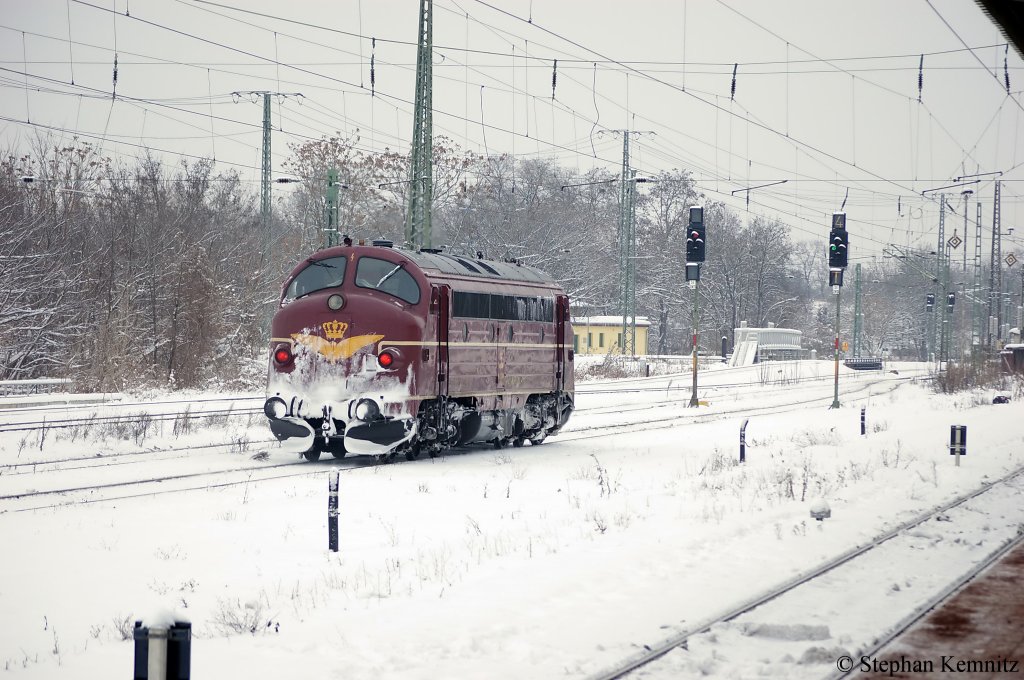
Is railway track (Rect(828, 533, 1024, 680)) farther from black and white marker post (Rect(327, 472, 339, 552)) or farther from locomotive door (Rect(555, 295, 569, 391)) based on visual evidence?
locomotive door (Rect(555, 295, 569, 391))

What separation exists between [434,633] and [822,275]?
148 meters

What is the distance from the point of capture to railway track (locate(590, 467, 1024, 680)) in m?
6.84

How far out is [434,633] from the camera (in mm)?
7605

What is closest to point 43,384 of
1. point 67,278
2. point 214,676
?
point 67,278

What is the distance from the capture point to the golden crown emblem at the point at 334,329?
16.9m

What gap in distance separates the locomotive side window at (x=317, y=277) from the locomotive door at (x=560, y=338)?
223 inches

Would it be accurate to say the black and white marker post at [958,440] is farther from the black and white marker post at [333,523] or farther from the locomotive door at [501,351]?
the black and white marker post at [333,523]

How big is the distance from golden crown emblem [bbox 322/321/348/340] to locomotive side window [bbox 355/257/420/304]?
72cm

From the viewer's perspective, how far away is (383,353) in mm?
16562

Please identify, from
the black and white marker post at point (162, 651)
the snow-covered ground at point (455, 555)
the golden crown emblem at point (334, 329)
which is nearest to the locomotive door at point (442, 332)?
the snow-covered ground at point (455, 555)

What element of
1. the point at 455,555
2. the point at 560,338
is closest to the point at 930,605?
the point at 455,555

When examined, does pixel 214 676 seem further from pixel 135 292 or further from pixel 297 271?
pixel 135 292

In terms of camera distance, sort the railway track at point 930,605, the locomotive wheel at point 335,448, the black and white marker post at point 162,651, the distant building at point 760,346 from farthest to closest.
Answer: the distant building at point 760,346 → the locomotive wheel at point 335,448 → the railway track at point 930,605 → the black and white marker post at point 162,651

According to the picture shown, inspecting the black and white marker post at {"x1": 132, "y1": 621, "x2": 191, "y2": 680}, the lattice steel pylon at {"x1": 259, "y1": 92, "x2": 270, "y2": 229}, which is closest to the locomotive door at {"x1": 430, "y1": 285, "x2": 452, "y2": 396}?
the black and white marker post at {"x1": 132, "y1": 621, "x2": 191, "y2": 680}
